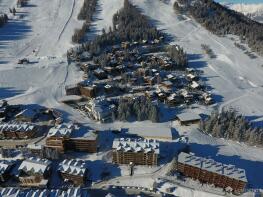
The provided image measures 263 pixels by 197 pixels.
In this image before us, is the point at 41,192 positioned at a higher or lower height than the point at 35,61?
lower

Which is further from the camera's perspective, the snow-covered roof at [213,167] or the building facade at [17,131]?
the building facade at [17,131]

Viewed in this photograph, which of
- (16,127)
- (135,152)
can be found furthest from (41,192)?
(16,127)

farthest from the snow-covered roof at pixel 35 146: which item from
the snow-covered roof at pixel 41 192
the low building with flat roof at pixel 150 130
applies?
the low building with flat roof at pixel 150 130

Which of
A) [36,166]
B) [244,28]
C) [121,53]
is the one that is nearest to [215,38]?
[244,28]

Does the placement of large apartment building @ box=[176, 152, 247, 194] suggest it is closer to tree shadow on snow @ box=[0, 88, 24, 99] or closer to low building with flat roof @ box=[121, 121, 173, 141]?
low building with flat roof @ box=[121, 121, 173, 141]

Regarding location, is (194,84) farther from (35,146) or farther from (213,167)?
(35,146)

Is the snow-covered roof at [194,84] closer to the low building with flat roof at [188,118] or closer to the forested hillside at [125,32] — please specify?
the low building with flat roof at [188,118]

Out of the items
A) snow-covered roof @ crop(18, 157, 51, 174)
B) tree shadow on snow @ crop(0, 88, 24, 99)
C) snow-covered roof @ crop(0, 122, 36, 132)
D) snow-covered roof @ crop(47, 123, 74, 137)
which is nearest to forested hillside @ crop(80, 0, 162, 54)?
tree shadow on snow @ crop(0, 88, 24, 99)

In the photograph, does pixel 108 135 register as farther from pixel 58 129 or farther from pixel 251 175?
pixel 251 175
